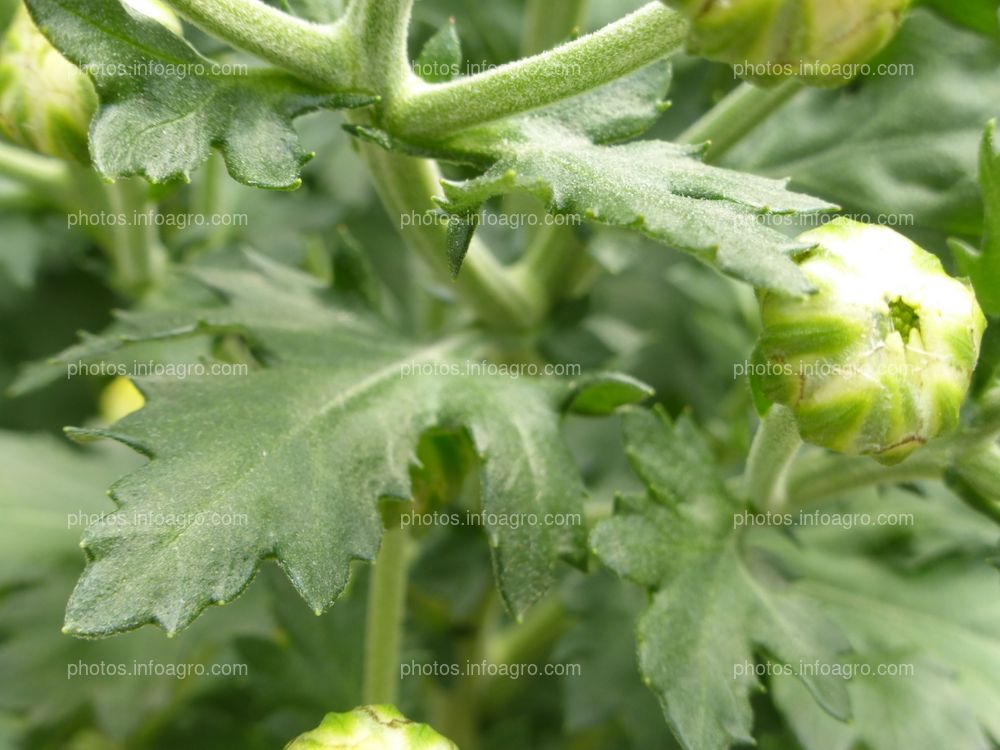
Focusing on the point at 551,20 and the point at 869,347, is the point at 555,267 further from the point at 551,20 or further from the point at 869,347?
the point at 869,347

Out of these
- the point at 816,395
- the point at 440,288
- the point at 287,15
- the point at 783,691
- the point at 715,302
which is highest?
the point at 287,15

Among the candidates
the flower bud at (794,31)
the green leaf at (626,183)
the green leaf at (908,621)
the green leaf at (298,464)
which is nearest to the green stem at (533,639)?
the green leaf at (908,621)

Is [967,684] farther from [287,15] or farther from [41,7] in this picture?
[41,7]

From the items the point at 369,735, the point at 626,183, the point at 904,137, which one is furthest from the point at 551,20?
the point at 369,735

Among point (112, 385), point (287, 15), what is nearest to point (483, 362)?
point (287, 15)

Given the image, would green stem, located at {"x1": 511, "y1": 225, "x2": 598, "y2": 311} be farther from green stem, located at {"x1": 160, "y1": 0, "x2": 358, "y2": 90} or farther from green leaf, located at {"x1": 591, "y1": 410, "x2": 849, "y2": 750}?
green stem, located at {"x1": 160, "y1": 0, "x2": 358, "y2": 90}
